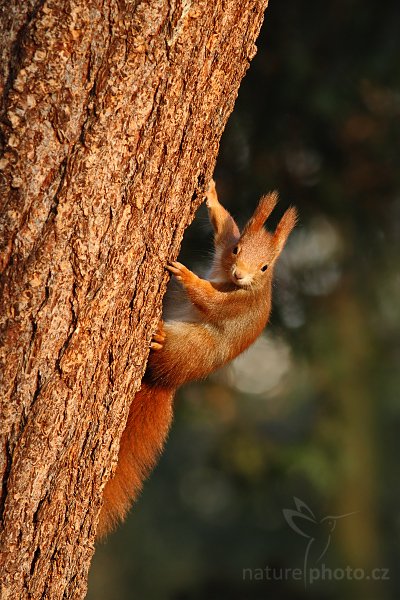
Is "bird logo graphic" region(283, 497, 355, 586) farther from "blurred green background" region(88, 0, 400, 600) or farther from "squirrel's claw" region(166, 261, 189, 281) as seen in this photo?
"squirrel's claw" region(166, 261, 189, 281)

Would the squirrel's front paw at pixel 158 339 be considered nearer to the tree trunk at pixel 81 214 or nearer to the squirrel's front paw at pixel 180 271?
the squirrel's front paw at pixel 180 271

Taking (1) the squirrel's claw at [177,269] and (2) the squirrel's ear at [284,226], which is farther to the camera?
(2) the squirrel's ear at [284,226]

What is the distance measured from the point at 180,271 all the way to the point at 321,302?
4387 mm

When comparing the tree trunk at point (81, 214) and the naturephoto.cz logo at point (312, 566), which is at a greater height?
the tree trunk at point (81, 214)

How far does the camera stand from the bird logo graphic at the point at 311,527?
316 inches

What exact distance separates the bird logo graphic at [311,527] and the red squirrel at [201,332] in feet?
15.5

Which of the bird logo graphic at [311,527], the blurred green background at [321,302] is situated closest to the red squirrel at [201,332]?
the blurred green background at [321,302]

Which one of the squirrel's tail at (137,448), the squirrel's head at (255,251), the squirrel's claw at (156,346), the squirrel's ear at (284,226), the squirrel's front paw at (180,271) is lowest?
the squirrel's tail at (137,448)

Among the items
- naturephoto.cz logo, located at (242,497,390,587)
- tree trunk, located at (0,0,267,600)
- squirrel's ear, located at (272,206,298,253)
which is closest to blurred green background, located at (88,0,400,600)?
naturephoto.cz logo, located at (242,497,390,587)

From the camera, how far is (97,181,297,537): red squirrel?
2.94 metres

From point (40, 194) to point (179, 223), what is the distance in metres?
0.43

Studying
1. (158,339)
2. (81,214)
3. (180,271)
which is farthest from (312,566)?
(81,214)

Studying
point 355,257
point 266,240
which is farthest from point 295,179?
point 266,240

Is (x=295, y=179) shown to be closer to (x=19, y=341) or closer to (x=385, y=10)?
(x=385, y=10)
